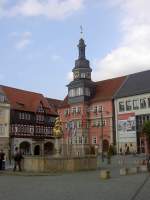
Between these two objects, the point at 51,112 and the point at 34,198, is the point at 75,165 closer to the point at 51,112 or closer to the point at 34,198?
the point at 34,198

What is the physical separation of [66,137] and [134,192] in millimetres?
58774

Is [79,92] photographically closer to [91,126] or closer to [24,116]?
[91,126]

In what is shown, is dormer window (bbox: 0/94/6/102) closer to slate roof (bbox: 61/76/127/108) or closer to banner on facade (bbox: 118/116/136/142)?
slate roof (bbox: 61/76/127/108)

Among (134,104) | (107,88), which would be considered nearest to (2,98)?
(107,88)

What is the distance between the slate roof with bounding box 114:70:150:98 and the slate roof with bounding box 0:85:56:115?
17450mm

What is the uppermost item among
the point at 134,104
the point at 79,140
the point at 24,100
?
the point at 24,100

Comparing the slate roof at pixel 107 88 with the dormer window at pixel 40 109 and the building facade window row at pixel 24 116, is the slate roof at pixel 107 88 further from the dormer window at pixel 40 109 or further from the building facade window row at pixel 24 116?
the building facade window row at pixel 24 116

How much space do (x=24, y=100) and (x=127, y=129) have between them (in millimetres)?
22302

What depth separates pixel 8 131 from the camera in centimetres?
6988

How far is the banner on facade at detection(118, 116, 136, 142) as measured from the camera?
6362cm

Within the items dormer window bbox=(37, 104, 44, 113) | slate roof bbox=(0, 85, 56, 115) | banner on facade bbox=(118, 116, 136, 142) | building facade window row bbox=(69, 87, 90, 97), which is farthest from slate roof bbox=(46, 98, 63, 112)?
banner on facade bbox=(118, 116, 136, 142)

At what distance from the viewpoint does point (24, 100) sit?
251 feet

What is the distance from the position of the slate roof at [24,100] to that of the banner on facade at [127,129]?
18.7 meters

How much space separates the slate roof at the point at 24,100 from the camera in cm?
7350
